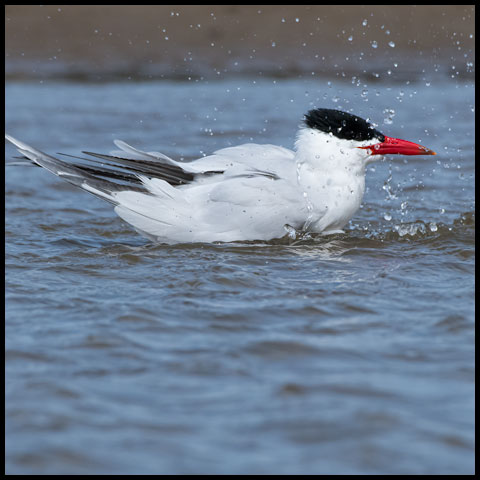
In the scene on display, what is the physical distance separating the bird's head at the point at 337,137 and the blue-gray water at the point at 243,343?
1.64ft

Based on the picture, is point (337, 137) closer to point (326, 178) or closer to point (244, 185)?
point (326, 178)

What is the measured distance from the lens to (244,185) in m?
5.09

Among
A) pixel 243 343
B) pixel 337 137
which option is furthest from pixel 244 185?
pixel 243 343

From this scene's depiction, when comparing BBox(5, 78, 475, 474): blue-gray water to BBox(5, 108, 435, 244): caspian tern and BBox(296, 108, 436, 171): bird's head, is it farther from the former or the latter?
BBox(296, 108, 436, 171): bird's head

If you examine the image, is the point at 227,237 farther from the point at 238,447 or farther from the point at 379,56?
the point at 379,56

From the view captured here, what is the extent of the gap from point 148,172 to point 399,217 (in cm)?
178

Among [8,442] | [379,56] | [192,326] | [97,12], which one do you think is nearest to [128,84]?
[97,12]

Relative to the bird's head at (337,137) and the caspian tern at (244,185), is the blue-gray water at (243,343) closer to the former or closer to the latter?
the caspian tern at (244,185)

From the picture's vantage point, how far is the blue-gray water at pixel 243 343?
2.93 m

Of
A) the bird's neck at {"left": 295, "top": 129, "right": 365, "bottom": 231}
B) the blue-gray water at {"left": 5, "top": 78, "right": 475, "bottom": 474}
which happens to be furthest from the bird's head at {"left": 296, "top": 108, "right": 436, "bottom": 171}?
the blue-gray water at {"left": 5, "top": 78, "right": 475, "bottom": 474}

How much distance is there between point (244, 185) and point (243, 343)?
150cm

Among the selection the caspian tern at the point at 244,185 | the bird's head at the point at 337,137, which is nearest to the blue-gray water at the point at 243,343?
the caspian tern at the point at 244,185

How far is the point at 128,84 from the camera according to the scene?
11.7 m

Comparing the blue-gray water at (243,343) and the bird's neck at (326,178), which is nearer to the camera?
the blue-gray water at (243,343)
